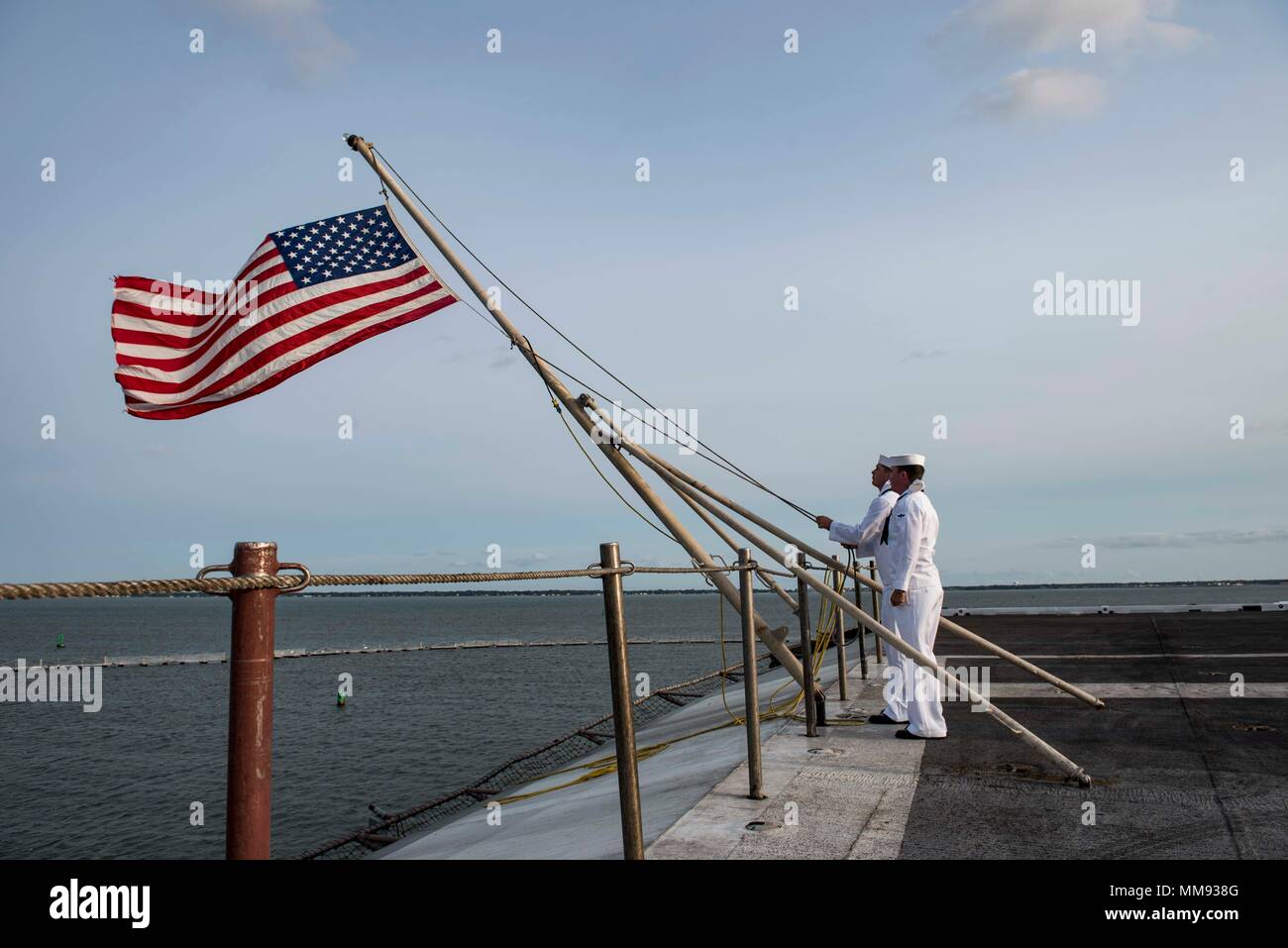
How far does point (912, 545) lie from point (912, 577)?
357mm

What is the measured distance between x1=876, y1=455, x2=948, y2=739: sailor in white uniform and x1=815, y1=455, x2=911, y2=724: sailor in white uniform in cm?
9

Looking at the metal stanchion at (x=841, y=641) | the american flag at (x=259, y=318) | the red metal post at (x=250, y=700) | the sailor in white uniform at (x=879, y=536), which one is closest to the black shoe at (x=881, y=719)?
the sailor in white uniform at (x=879, y=536)

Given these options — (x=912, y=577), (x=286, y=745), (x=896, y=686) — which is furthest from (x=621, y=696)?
(x=286, y=745)

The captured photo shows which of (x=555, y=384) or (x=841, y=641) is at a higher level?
(x=555, y=384)

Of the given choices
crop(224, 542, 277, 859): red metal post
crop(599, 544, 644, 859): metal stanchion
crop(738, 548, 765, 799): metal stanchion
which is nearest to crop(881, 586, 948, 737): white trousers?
crop(738, 548, 765, 799): metal stanchion

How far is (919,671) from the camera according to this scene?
7.73m

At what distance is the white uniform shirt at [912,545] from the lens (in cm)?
793

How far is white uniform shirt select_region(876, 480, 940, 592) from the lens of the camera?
26.0ft

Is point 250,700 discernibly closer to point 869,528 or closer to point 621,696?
point 621,696

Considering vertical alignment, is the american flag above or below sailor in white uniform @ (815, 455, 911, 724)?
above

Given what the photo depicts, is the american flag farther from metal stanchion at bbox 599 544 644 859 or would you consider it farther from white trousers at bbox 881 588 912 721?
white trousers at bbox 881 588 912 721

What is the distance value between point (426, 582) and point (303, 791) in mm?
23414
